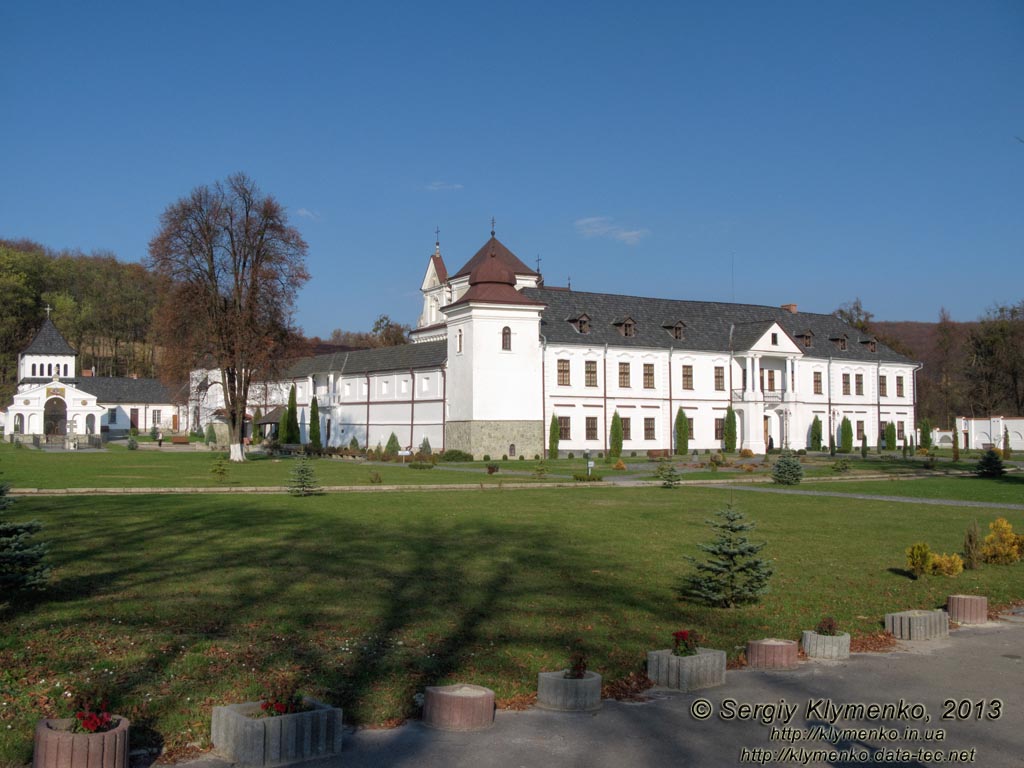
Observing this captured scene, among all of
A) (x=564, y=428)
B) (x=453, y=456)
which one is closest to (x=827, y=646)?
(x=453, y=456)

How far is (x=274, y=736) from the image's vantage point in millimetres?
6012

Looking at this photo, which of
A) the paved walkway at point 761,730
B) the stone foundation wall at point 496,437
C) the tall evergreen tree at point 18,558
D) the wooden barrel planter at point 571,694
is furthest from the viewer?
the stone foundation wall at point 496,437

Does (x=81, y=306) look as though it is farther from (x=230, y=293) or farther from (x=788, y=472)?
(x=788, y=472)

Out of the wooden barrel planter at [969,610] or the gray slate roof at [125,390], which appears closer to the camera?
the wooden barrel planter at [969,610]

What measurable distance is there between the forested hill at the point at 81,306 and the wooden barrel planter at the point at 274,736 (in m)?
88.6

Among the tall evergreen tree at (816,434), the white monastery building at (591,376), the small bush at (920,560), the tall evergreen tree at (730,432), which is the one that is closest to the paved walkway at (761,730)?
the small bush at (920,560)

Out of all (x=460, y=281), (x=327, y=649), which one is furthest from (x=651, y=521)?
(x=460, y=281)

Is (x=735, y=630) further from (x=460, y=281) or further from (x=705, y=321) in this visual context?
(x=460, y=281)

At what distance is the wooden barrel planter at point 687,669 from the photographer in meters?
7.85

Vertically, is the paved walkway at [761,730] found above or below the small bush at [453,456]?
below

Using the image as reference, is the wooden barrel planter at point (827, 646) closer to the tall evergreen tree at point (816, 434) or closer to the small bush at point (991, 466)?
the small bush at point (991, 466)

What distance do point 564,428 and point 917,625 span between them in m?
41.1

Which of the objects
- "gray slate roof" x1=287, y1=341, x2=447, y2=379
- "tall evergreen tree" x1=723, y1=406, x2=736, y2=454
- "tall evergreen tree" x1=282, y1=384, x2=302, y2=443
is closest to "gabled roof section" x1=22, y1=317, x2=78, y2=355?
"gray slate roof" x1=287, y1=341, x2=447, y2=379

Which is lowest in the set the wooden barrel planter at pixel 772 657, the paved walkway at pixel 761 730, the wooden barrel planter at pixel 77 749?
the paved walkway at pixel 761 730
